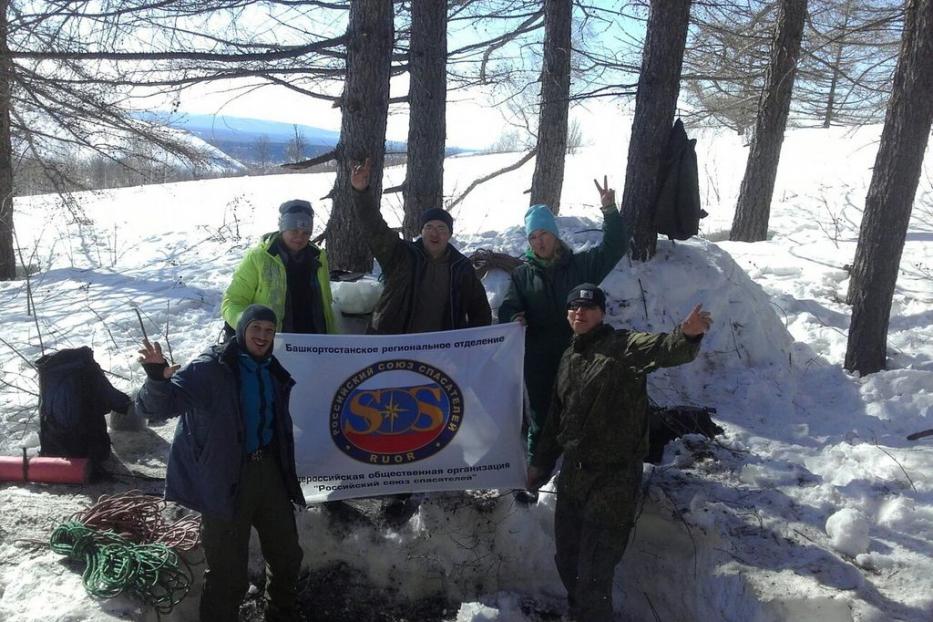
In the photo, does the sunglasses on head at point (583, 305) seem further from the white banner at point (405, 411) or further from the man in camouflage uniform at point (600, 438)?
the white banner at point (405, 411)

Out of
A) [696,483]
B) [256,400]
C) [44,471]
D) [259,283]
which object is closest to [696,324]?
[696,483]

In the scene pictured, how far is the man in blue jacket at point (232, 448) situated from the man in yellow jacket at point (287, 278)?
A: 79 centimetres

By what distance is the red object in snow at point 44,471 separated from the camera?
517 cm

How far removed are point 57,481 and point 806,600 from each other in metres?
5.05

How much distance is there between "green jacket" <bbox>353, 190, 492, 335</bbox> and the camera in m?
4.51

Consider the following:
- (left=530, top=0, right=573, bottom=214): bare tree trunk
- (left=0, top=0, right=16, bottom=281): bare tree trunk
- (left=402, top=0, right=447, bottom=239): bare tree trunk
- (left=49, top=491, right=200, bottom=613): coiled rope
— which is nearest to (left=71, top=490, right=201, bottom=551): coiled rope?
(left=49, top=491, right=200, bottom=613): coiled rope

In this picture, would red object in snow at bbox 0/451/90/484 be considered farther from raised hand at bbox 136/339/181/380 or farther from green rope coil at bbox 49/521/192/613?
raised hand at bbox 136/339/181/380

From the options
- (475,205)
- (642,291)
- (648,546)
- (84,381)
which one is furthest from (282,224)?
(475,205)

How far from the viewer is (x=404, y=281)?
15.2 ft

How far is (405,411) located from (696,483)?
6.94ft

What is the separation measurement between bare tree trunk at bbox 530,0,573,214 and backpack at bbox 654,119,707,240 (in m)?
4.00

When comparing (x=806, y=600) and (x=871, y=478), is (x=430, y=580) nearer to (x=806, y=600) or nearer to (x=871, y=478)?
(x=806, y=600)

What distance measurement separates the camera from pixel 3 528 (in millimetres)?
→ 4594

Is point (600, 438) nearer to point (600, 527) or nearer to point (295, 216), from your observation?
point (600, 527)
